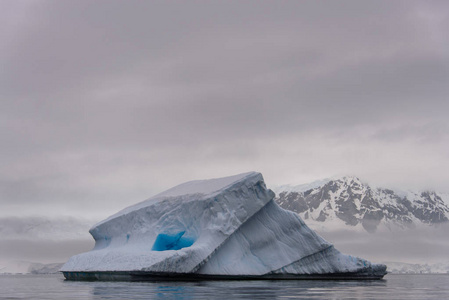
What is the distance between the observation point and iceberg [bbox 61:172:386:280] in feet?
102

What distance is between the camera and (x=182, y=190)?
3709cm

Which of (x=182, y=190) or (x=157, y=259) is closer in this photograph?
(x=157, y=259)

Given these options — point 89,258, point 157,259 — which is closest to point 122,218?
point 89,258

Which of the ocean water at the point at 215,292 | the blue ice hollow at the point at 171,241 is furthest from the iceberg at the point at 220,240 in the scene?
the ocean water at the point at 215,292

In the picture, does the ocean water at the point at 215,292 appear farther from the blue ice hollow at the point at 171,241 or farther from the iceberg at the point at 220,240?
the blue ice hollow at the point at 171,241

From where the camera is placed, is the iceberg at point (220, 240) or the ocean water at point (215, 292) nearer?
the ocean water at point (215, 292)

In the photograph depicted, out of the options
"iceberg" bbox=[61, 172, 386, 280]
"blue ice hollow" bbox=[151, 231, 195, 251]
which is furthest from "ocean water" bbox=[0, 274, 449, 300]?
"blue ice hollow" bbox=[151, 231, 195, 251]

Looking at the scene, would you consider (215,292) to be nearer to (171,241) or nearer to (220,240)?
(220,240)

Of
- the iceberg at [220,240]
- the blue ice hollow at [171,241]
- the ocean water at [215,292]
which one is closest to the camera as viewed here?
the ocean water at [215,292]

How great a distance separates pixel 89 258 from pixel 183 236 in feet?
18.0

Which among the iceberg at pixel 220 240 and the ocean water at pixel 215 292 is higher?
the iceberg at pixel 220 240

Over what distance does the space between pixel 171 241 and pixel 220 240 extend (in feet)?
11.1

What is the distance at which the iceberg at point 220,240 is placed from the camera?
31.0m

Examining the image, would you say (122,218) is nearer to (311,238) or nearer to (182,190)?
(182,190)
